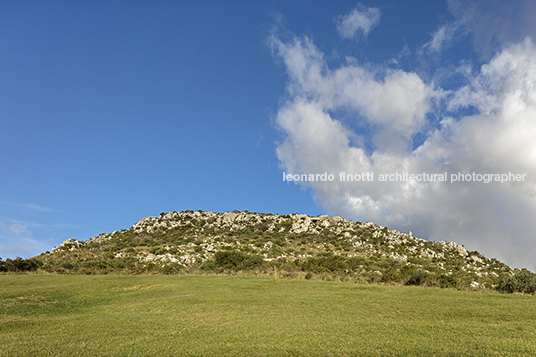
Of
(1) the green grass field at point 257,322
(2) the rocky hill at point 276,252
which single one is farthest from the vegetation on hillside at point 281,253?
(1) the green grass field at point 257,322

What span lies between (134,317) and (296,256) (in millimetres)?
35723

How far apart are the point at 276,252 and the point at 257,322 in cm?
3644

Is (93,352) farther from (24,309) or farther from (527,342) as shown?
(527,342)

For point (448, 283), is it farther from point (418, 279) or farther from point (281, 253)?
point (281, 253)

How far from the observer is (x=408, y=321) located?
41.2 feet

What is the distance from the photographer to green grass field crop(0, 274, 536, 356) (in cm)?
939

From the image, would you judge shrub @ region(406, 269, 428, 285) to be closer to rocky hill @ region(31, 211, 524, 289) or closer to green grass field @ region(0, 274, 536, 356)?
rocky hill @ region(31, 211, 524, 289)

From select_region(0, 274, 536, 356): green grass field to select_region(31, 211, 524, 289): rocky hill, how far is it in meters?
11.8

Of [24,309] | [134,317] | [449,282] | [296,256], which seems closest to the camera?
[134,317]

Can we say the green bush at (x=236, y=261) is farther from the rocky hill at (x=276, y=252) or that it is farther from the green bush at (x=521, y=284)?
the green bush at (x=521, y=284)

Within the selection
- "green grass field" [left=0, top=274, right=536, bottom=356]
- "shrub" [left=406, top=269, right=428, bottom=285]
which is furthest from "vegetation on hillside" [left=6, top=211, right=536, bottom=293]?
"green grass field" [left=0, top=274, right=536, bottom=356]

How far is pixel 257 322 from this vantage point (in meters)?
12.7

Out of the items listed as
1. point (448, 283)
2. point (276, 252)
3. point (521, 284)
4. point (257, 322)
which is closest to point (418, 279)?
point (448, 283)

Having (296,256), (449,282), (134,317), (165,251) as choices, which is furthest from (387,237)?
(134,317)
